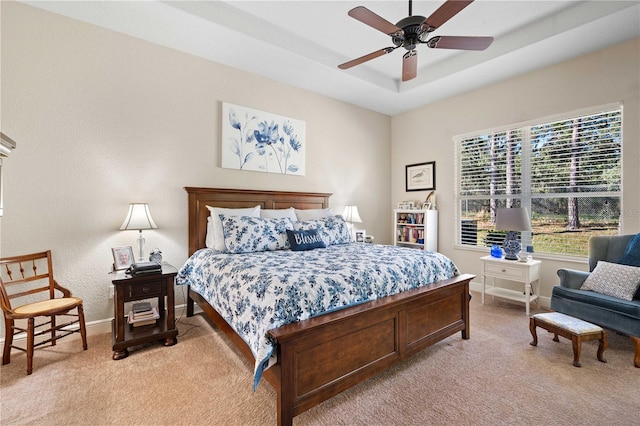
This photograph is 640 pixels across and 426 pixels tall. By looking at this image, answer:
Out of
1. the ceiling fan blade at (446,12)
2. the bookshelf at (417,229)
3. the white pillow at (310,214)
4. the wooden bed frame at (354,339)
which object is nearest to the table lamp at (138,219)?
the wooden bed frame at (354,339)

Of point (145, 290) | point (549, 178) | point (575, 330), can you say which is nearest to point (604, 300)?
point (575, 330)

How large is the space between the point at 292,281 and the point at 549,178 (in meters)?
3.61

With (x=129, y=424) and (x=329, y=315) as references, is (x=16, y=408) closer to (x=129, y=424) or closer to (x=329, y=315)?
(x=129, y=424)

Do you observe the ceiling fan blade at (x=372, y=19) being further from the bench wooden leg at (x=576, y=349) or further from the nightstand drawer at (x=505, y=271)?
the nightstand drawer at (x=505, y=271)

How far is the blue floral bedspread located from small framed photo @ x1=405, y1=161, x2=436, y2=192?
7.71ft

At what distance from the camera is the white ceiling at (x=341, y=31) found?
2.73 m

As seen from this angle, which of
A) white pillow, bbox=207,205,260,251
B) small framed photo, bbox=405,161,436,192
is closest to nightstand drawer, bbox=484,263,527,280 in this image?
small framed photo, bbox=405,161,436,192

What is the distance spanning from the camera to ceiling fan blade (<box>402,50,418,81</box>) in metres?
2.60

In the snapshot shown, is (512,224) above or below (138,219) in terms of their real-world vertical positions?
below

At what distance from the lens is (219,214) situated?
322 cm

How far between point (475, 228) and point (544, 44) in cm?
236

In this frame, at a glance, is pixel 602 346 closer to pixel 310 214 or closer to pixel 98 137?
pixel 310 214

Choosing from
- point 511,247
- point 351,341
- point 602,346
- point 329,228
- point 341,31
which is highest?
point 341,31

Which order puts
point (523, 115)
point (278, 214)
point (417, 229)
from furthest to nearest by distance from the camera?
point (417, 229), point (523, 115), point (278, 214)
